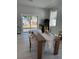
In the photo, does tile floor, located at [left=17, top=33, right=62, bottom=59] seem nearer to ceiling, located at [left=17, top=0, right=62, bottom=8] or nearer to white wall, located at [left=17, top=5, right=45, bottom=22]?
white wall, located at [left=17, top=5, right=45, bottom=22]

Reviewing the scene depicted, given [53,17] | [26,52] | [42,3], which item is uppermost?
[42,3]

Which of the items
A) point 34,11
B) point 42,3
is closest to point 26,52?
point 34,11

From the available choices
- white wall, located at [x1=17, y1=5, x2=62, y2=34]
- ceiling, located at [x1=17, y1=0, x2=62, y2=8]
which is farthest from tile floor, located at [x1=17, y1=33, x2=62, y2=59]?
ceiling, located at [x1=17, y1=0, x2=62, y2=8]

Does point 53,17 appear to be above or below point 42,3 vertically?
below

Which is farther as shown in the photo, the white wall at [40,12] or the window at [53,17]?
the window at [53,17]

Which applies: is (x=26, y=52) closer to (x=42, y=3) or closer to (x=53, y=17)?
(x=53, y=17)

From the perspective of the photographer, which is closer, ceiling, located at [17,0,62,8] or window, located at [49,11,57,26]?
ceiling, located at [17,0,62,8]

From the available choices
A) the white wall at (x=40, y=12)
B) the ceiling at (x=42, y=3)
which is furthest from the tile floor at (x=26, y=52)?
the ceiling at (x=42, y=3)

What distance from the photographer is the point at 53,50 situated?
1640mm

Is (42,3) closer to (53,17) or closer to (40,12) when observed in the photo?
(40,12)

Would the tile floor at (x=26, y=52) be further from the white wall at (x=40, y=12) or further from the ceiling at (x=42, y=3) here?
the ceiling at (x=42, y=3)
